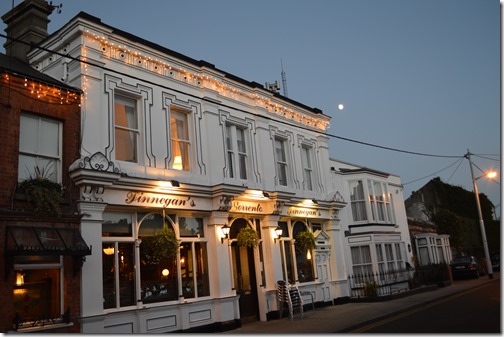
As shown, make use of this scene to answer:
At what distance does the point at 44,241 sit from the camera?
33.4ft

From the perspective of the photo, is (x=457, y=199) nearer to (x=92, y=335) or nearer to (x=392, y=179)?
(x=392, y=179)

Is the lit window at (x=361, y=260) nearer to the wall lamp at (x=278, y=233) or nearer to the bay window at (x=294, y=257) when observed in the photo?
the bay window at (x=294, y=257)

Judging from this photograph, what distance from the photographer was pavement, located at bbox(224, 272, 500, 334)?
519 inches

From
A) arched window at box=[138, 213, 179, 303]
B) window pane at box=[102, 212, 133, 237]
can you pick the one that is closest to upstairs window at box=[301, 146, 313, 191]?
arched window at box=[138, 213, 179, 303]

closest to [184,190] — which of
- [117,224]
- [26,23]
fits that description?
[117,224]

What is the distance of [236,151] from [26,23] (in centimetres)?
776

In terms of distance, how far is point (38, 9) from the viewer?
1470 cm

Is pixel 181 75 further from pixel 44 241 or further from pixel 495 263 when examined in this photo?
pixel 495 263

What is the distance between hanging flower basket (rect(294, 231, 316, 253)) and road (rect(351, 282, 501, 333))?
175 inches

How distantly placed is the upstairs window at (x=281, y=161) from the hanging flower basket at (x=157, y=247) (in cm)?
647

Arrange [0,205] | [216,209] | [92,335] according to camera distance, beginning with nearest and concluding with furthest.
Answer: [0,205] < [92,335] < [216,209]

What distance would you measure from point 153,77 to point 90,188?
4.31 meters

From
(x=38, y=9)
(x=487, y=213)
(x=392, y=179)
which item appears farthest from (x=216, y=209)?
(x=487, y=213)

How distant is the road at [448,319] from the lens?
11227 millimetres
